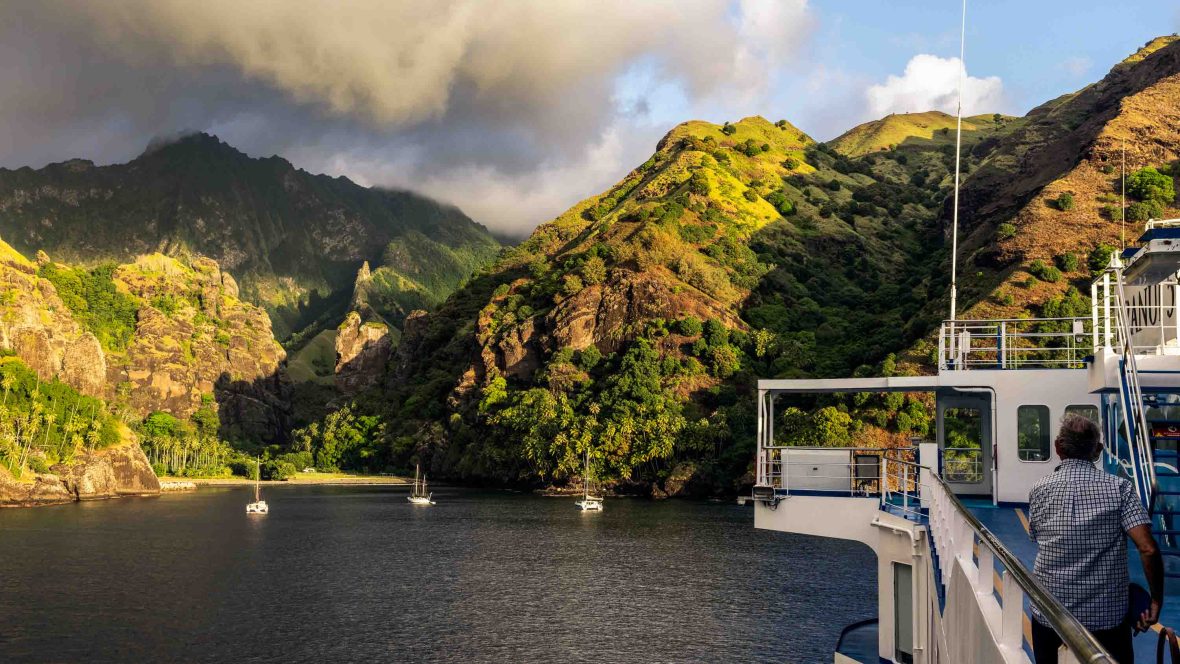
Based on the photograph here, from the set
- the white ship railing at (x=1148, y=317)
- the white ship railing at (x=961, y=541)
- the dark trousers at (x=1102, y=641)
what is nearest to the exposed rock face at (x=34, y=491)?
the white ship railing at (x=961, y=541)

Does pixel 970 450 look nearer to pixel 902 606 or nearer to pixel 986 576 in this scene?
pixel 902 606

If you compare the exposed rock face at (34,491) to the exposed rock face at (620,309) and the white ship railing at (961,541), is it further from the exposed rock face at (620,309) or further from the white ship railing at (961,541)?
the white ship railing at (961,541)

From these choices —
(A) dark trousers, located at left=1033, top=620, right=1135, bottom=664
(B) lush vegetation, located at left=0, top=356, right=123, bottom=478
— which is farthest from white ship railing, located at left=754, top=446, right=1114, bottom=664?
(B) lush vegetation, located at left=0, top=356, right=123, bottom=478

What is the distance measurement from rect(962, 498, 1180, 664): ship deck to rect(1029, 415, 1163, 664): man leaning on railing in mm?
2045

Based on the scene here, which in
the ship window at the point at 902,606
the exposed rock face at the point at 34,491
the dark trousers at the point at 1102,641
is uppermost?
the dark trousers at the point at 1102,641

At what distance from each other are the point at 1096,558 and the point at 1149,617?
1.87 ft

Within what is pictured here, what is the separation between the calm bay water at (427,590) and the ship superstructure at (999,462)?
69.2 ft

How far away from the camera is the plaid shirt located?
773cm

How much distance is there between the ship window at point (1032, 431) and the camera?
77.9ft

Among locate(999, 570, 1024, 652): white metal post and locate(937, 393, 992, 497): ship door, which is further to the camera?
locate(937, 393, 992, 497): ship door

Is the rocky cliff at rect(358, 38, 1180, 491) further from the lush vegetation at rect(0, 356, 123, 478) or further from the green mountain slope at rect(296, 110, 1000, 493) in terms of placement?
the lush vegetation at rect(0, 356, 123, 478)

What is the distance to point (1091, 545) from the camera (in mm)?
7820

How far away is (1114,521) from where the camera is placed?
25.6ft

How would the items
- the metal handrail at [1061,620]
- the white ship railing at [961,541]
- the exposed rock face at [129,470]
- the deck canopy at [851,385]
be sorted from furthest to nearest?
1. the exposed rock face at [129,470]
2. the deck canopy at [851,385]
3. the white ship railing at [961,541]
4. the metal handrail at [1061,620]
